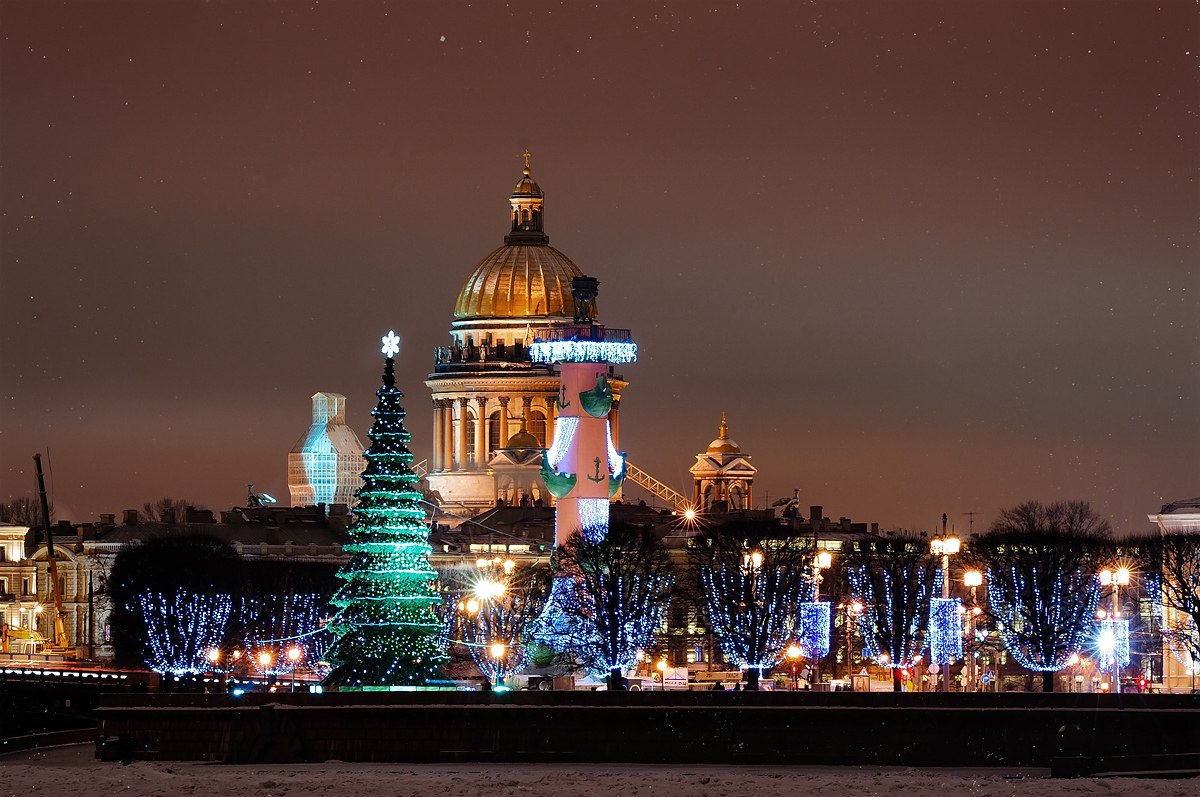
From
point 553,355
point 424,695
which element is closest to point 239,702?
point 424,695

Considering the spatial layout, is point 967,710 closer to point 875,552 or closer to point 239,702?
point 239,702

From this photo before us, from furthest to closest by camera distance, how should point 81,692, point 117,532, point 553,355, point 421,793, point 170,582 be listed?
point 117,532 → point 170,582 → point 553,355 → point 81,692 → point 421,793

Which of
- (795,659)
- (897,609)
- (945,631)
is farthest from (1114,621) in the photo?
(795,659)

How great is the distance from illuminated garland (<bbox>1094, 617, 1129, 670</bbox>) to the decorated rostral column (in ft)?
52.0

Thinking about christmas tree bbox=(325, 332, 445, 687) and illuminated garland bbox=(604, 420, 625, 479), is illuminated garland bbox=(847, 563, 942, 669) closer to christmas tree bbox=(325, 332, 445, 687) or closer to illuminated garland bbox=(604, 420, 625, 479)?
illuminated garland bbox=(604, 420, 625, 479)

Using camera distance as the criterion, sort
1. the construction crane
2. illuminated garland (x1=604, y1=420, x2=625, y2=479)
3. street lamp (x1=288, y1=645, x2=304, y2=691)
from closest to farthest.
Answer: illuminated garland (x1=604, y1=420, x2=625, y2=479), street lamp (x1=288, y1=645, x2=304, y2=691), the construction crane

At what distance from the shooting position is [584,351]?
4678 inches

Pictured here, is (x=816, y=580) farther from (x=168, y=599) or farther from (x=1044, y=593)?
(x=168, y=599)

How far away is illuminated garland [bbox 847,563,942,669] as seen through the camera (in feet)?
373

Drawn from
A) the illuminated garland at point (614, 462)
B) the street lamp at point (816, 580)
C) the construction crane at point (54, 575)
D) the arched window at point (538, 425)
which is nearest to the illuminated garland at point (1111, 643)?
the street lamp at point (816, 580)

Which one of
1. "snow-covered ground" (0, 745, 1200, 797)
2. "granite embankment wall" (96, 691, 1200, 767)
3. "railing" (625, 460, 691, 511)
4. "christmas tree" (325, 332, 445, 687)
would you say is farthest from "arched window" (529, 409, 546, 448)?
"snow-covered ground" (0, 745, 1200, 797)

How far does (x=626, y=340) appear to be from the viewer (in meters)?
122

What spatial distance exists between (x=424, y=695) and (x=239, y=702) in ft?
13.8

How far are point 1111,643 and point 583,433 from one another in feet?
65.3
